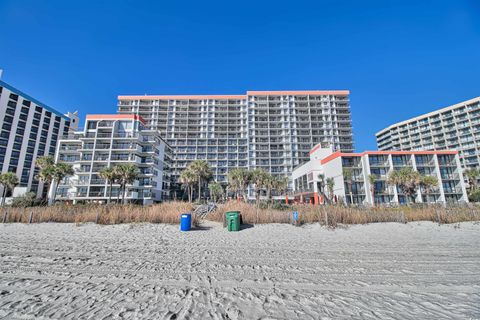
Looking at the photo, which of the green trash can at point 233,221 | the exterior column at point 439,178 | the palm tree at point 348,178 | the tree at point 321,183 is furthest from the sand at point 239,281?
the exterior column at point 439,178

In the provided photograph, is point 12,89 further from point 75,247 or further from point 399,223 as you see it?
point 399,223

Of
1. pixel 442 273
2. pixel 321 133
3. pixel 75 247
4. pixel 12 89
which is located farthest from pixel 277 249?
pixel 12 89

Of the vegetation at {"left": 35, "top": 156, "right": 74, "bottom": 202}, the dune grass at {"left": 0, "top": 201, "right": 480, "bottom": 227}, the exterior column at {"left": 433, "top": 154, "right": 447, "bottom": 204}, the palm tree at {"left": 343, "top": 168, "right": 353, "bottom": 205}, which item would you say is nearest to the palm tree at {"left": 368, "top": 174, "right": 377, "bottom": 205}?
the palm tree at {"left": 343, "top": 168, "right": 353, "bottom": 205}

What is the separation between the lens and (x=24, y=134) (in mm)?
57594

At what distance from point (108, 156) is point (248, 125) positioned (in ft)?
156

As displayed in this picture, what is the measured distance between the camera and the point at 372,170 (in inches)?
1720

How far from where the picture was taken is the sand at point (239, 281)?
3.52 m

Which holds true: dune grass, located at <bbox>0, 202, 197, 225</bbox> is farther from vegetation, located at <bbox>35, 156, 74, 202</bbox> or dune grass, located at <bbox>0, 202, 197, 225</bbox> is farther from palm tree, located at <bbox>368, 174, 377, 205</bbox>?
palm tree, located at <bbox>368, 174, 377, 205</bbox>

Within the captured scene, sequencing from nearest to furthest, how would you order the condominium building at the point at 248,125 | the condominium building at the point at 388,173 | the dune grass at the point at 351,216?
1. the dune grass at the point at 351,216
2. the condominium building at the point at 388,173
3. the condominium building at the point at 248,125

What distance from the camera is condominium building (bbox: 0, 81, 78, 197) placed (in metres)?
53.2

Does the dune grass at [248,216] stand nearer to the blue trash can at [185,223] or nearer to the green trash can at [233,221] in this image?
Result: the blue trash can at [185,223]

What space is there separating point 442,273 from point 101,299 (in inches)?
324

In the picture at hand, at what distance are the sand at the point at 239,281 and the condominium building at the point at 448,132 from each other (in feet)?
292

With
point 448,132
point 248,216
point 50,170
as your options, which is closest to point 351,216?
point 248,216
